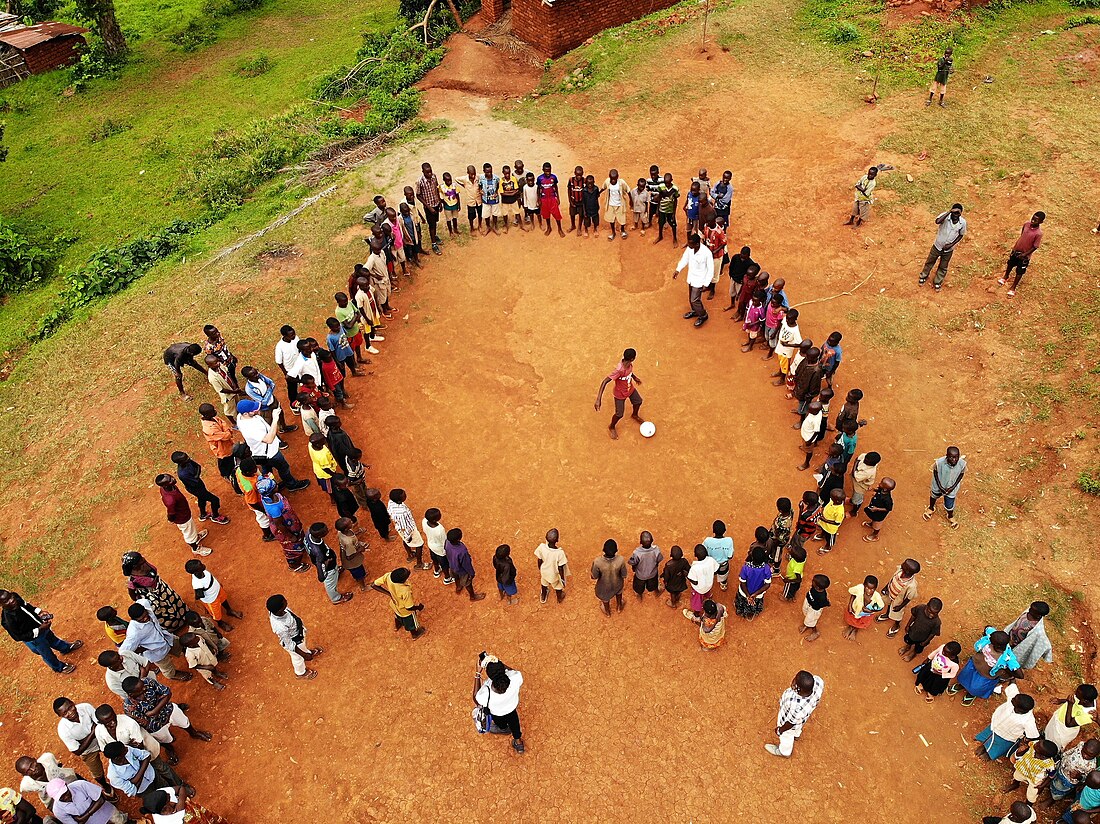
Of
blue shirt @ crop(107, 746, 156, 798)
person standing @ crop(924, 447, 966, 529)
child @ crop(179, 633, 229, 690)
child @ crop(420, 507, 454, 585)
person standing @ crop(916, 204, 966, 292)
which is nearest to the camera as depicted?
blue shirt @ crop(107, 746, 156, 798)

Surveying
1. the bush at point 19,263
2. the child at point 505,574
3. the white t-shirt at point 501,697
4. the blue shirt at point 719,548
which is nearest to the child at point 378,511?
the child at point 505,574

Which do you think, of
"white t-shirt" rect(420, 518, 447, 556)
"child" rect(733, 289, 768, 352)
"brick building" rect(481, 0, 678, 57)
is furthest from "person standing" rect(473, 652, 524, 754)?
"brick building" rect(481, 0, 678, 57)

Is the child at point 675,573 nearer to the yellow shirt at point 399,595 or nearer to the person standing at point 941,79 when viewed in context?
the yellow shirt at point 399,595

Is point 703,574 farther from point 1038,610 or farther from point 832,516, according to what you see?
point 1038,610

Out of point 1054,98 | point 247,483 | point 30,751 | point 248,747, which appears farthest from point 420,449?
point 1054,98

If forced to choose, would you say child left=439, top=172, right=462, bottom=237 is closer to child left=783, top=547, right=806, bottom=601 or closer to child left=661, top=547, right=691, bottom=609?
child left=661, top=547, right=691, bottom=609

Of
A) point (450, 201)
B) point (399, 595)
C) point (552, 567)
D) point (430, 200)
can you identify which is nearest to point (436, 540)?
point (399, 595)
